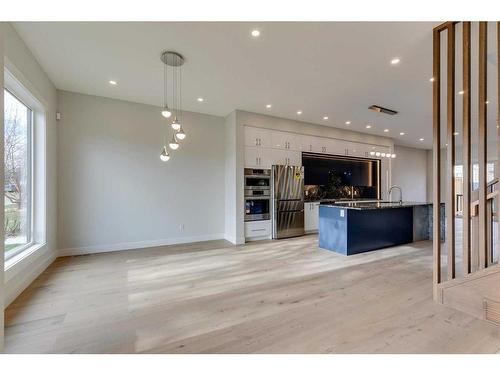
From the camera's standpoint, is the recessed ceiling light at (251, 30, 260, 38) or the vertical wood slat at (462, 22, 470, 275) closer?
the vertical wood slat at (462, 22, 470, 275)

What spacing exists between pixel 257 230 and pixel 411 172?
7.86 m

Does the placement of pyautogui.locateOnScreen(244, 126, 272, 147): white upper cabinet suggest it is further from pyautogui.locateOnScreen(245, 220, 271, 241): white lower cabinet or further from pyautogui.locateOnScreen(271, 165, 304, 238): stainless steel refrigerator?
pyautogui.locateOnScreen(245, 220, 271, 241): white lower cabinet

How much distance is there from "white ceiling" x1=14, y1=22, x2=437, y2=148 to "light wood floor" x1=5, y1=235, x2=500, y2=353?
2.97 meters

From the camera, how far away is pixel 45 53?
3066 mm

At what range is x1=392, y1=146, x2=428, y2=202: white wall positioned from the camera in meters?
9.16

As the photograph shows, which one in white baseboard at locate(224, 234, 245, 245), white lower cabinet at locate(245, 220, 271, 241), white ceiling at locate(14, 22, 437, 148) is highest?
white ceiling at locate(14, 22, 437, 148)

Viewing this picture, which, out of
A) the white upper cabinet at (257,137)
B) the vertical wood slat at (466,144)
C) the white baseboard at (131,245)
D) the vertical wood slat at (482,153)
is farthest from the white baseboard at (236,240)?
the vertical wood slat at (482,153)

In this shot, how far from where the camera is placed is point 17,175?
3201 mm

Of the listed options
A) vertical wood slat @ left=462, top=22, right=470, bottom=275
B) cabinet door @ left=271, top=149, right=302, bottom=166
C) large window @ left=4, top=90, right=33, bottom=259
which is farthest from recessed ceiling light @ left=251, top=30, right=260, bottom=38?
cabinet door @ left=271, top=149, right=302, bottom=166

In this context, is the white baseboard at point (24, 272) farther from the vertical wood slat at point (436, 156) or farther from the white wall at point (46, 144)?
the vertical wood slat at point (436, 156)

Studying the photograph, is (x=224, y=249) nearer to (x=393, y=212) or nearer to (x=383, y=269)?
(x=383, y=269)

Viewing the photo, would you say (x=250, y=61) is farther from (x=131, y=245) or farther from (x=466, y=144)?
(x=131, y=245)

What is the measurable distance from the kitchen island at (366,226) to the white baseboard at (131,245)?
256 cm

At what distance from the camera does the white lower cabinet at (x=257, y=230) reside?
536cm
